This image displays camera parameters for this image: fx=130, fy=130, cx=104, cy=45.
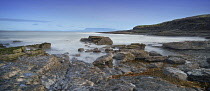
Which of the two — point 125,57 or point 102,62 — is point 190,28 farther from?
point 102,62

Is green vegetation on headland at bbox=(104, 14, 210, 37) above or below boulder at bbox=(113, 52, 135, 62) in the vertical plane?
above

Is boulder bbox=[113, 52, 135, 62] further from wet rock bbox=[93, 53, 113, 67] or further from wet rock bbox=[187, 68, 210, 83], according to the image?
wet rock bbox=[187, 68, 210, 83]

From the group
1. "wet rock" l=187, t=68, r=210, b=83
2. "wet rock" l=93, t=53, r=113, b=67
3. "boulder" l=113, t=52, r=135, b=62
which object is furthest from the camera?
"boulder" l=113, t=52, r=135, b=62

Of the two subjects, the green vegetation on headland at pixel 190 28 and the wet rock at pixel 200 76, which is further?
the green vegetation on headland at pixel 190 28

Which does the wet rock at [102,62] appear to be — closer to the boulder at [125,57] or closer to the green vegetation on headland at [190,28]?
the boulder at [125,57]

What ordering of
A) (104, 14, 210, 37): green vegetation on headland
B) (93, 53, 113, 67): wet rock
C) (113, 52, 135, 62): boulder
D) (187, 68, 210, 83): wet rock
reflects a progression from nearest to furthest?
(187, 68, 210, 83): wet rock < (93, 53, 113, 67): wet rock < (113, 52, 135, 62): boulder < (104, 14, 210, 37): green vegetation on headland

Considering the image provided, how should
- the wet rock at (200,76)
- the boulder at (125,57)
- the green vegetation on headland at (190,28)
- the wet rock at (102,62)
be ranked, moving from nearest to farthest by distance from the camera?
the wet rock at (200,76)
the wet rock at (102,62)
the boulder at (125,57)
the green vegetation on headland at (190,28)

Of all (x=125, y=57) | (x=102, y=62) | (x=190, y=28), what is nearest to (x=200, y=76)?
(x=125, y=57)

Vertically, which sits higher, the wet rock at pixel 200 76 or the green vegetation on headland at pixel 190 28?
the green vegetation on headland at pixel 190 28

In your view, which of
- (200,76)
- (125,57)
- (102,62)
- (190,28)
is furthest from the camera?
(190,28)

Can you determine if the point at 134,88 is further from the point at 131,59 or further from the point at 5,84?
the point at 131,59

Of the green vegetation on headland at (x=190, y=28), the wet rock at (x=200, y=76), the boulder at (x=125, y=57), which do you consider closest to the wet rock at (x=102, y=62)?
the boulder at (x=125, y=57)

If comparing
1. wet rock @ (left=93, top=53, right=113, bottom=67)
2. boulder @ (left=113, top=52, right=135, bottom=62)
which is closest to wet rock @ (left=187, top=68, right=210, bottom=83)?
boulder @ (left=113, top=52, right=135, bottom=62)

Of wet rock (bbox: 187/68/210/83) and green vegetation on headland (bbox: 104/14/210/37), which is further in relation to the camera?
green vegetation on headland (bbox: 104/14/210/37)
